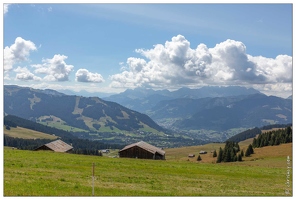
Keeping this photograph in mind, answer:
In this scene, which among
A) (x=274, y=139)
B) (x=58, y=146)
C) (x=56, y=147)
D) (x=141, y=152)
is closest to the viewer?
(x=56, y=147)

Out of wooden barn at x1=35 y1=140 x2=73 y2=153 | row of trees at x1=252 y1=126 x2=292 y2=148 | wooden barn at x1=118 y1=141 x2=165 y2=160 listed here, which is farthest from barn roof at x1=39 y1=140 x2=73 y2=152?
row of trees at x1=252 y1=126 x2=292 y2=148

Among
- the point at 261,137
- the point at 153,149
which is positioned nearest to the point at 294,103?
Answer: the point at 153,149

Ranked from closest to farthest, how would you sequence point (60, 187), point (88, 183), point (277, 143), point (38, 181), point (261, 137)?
point (60, 187) < point (38, 181) < point (88, 183) < point (277, 143) < point (261, 137)

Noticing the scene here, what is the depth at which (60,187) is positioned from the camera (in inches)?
880

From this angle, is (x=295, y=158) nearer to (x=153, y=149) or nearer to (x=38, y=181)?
(x=38, y=181)

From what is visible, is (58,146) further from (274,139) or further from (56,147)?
(274,139)

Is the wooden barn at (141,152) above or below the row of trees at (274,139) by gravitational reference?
below

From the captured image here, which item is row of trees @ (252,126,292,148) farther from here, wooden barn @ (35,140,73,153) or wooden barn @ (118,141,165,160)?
wooden barn @ (35,140,73,153)

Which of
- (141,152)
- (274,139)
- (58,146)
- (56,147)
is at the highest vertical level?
(274,139)

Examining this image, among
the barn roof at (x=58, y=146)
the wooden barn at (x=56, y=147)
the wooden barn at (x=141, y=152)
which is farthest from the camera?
the wooden barn at (x=141, y=152)

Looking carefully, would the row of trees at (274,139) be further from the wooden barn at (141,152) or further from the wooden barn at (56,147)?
the wooden barn at (56,147)

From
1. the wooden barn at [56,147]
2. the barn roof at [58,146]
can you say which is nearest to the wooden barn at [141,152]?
the wooden barn at [56,147]

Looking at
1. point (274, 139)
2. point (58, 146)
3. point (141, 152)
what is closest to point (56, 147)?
point (58, 146)

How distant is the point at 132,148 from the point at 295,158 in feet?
290
